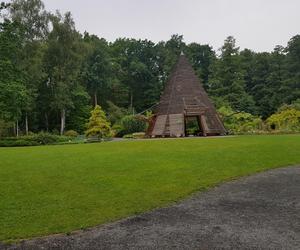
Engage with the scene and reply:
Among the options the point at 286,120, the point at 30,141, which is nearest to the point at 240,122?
the point at 286,120

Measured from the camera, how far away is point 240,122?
3591 cm

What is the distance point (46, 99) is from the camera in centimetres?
4169

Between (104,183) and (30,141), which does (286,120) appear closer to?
(30,141)

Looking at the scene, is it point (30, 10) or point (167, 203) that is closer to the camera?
point (167, 203)

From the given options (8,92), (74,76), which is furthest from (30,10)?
(8,92)

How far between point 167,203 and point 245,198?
1691 mm

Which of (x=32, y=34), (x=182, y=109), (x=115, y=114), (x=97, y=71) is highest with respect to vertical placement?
(x=32, y=34)

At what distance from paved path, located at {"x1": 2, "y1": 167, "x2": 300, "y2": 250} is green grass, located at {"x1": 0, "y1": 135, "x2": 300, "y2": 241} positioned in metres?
0.45

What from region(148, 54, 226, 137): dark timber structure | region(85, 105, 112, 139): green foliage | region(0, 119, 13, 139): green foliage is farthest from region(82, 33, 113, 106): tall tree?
region(148, 54, 226, 137): dark timber structure

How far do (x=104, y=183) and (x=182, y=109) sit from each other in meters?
20.8

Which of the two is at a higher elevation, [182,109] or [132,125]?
[182,109]

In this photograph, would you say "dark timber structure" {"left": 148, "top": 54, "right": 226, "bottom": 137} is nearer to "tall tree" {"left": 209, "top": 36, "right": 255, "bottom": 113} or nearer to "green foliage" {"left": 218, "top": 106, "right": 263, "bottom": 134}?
"green foliage" {"left": 218, "top": 106, "right": 263, "bottom": 134}

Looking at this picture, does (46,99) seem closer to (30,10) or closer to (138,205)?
(30,10)

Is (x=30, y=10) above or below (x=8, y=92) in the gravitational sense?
above
